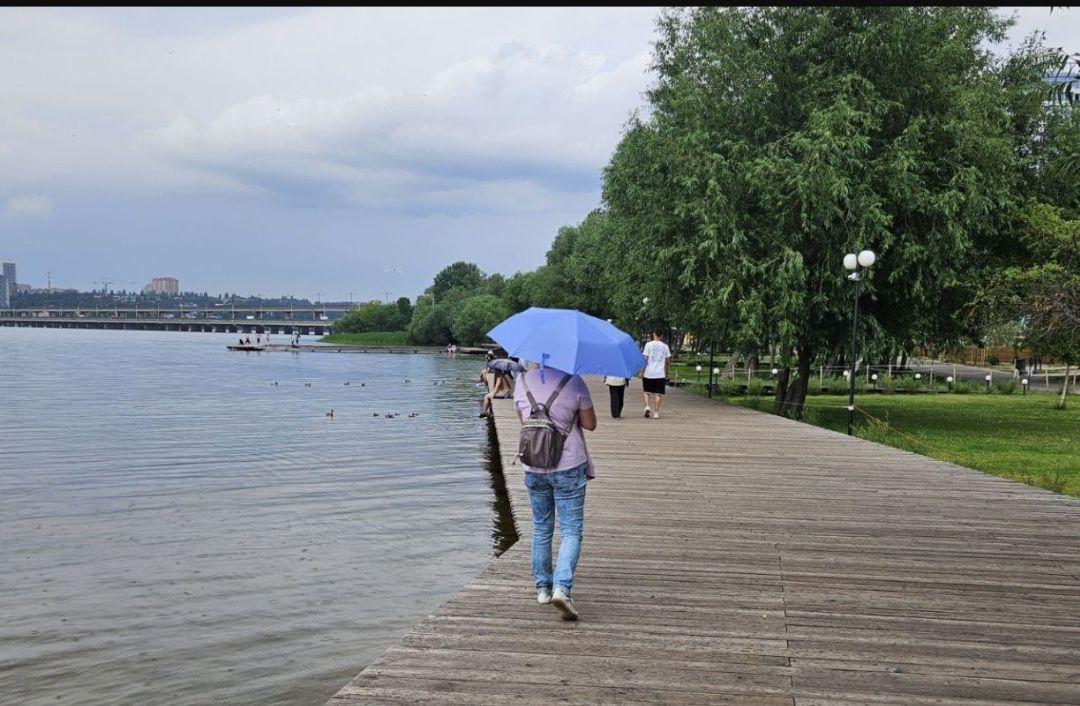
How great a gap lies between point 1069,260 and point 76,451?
23005 mm

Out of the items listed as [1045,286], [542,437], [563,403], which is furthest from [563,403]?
[1045,286]

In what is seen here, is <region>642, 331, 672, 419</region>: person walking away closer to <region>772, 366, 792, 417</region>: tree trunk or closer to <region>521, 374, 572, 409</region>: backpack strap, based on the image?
<region>772, 366, 792, 417</region>: tree trunk

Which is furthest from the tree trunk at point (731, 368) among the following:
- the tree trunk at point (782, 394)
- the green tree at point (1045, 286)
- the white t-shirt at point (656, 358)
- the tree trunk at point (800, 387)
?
the white t-shirt at point (656, 358)

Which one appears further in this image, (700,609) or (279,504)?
(279,504)

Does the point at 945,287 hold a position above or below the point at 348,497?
above

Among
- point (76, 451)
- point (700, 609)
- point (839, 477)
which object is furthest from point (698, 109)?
point (700, 609)

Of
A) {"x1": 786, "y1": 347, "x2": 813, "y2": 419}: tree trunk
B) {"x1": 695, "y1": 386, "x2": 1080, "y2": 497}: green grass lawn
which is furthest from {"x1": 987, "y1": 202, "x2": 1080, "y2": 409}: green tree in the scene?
{"x1": 786, "y1": 347, "x2": 813, "y2": 419}: tree trunk

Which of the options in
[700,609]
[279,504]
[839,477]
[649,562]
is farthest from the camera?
[279,504]

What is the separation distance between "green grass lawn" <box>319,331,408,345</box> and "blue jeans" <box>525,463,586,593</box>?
127355mm

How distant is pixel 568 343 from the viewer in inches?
226

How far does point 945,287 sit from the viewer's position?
22250 millimetres

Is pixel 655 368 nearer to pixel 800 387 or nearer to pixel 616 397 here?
pixel 616 397

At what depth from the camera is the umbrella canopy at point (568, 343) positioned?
567 cm

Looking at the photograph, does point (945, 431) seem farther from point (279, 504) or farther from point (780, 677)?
point (780, 677)
